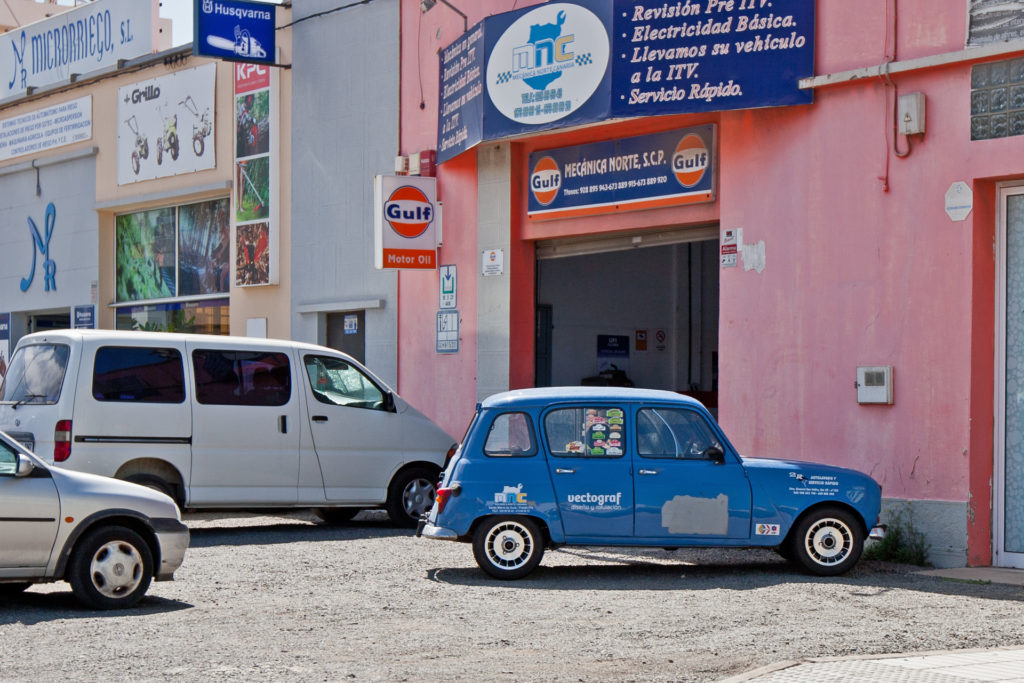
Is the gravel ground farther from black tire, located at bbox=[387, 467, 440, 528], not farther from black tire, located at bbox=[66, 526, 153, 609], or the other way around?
black tire, located at bbox=[387, 467, 440, 528]

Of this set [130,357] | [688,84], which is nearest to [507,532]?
[130,357]

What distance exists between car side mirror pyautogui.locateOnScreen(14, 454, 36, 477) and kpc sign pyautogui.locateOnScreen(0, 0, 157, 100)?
15.8 m

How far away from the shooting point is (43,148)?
2611cm

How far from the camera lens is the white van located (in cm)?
1307

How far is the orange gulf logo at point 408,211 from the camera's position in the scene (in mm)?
17859

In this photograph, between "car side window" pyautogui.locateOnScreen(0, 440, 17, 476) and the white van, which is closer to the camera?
"car side window" pyautogui.locateOnScreen(0, 440, 17, 476)

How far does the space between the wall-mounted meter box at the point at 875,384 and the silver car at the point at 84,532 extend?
6352 millimetres

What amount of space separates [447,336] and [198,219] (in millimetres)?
6806

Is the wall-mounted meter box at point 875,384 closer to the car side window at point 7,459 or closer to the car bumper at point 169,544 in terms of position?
the car bumper at point 169,544

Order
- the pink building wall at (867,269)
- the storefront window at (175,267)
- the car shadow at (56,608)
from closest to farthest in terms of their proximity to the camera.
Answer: the car shadow at (56,608) → the pink building wall at (867,269) → the storefront window at (175,267)

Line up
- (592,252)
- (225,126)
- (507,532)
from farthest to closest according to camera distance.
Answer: (225,126) < (592,252) < (507,532)

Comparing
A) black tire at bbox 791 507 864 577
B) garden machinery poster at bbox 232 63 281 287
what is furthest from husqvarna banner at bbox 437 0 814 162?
garden machinery poster at bbox 232 63 281 287

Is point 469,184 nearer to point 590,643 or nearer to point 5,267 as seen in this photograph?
point 590,643

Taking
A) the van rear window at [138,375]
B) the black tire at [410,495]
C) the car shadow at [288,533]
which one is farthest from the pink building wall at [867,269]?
the van rear window at [138,375]
